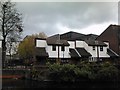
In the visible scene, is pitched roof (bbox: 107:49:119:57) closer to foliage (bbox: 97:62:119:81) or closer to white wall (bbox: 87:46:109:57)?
white wall (bbox: 87:46:109:57)

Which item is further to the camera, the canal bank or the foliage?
the foliage

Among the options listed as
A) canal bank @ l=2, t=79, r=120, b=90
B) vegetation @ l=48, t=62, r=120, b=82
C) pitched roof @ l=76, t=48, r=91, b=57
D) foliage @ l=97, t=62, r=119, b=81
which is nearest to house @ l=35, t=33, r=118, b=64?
pitched roof @ l=76, t=48, r=91, b=57

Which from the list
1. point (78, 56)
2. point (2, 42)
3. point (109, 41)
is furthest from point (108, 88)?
point (109, 41)

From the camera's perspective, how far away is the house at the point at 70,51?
33844 mm

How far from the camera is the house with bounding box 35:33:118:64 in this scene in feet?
111

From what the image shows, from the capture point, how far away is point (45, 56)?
3294cm

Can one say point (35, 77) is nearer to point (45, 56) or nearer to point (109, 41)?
point (45, 56)

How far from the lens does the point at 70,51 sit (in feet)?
118

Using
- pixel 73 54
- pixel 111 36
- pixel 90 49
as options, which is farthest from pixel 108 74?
pixel 111 36

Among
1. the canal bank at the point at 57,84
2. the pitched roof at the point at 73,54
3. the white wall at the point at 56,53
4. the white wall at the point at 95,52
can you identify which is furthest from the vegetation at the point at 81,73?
the white wall at the point at 95,52

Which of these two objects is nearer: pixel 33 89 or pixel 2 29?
pixel 33 89

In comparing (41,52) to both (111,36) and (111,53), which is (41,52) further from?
(111,36)

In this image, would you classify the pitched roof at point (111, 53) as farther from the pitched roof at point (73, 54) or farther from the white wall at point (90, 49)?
the pitched roof at point (73, 54)

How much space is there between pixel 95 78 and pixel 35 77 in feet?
23.2
